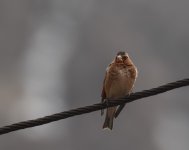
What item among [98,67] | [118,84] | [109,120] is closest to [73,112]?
[118,84]

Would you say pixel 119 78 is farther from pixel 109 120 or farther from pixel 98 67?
pixel 98 67

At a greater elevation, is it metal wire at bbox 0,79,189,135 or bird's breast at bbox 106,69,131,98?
bird's breast at bbox 106,69,131,98

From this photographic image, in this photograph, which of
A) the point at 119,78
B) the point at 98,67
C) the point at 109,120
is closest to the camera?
the point at 119,78

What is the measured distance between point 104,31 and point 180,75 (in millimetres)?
10763

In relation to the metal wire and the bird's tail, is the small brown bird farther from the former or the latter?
the metal wire

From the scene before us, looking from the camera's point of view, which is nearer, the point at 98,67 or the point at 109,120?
the point at 109,120

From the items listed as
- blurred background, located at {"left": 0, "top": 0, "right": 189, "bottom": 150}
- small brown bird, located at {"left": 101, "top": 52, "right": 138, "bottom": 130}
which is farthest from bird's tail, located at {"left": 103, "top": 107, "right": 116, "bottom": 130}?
blurred background, located at {"left": 0, "top": 0, "right": 189, "bottom": 150}

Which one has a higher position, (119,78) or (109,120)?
(119,78)

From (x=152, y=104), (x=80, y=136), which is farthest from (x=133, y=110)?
(x=80, y=136)

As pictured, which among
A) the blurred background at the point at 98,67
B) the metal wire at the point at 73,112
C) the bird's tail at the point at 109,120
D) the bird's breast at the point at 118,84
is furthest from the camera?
the blurred background at the point at 98,67

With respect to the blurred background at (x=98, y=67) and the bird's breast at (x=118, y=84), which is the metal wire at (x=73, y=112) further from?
the blurred background at (x=98, y=67)

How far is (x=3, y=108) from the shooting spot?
7075cm

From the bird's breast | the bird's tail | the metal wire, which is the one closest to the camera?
the metal wire

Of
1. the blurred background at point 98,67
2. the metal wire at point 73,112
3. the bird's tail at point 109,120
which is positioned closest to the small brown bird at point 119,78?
the bird's tail at point 109,120
